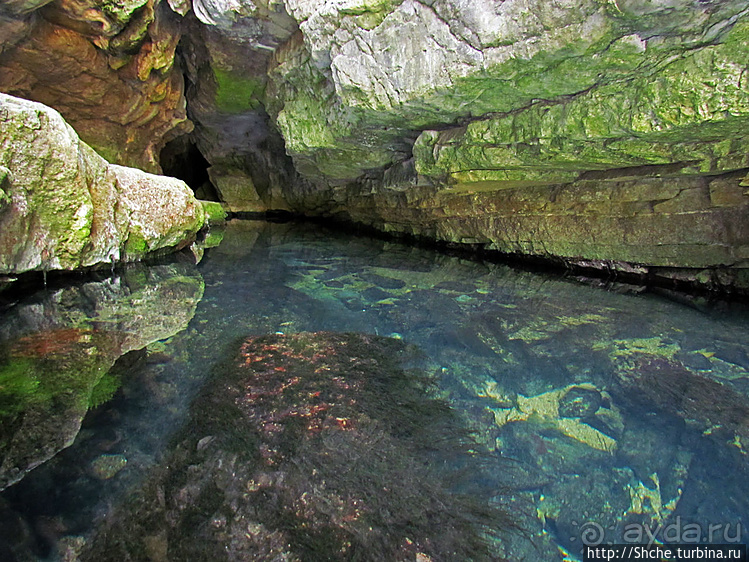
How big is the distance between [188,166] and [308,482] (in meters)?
22.5

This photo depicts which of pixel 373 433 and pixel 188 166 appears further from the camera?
pixel 188 166

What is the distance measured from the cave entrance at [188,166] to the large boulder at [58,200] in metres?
12.0

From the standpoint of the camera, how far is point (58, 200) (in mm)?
4801

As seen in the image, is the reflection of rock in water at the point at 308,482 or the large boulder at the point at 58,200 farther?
the large boulder at the point at 58,200

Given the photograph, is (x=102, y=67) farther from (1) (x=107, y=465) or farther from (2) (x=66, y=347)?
(1) (x=107, y=465)

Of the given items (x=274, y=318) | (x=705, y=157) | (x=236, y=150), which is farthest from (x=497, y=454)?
(x=236, y=150)

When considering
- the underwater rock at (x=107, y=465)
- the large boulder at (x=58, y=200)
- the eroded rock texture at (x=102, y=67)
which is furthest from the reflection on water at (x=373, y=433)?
the eroded rock texture at (x=102, y=67)

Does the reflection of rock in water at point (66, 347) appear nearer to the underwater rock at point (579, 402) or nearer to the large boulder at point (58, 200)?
the large boulder at point (58, 200)

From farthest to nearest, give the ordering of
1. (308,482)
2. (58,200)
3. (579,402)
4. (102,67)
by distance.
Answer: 1. (102,67)
2. (58,200)
3. (579,402)
4. (308,482)

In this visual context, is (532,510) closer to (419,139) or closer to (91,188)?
(419,139)

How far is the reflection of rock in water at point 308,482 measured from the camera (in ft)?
5.16

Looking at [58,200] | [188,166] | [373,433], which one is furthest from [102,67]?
[188,166]

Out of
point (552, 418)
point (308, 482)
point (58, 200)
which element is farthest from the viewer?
point (58, 200)

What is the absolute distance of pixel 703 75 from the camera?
3258 millimetres
